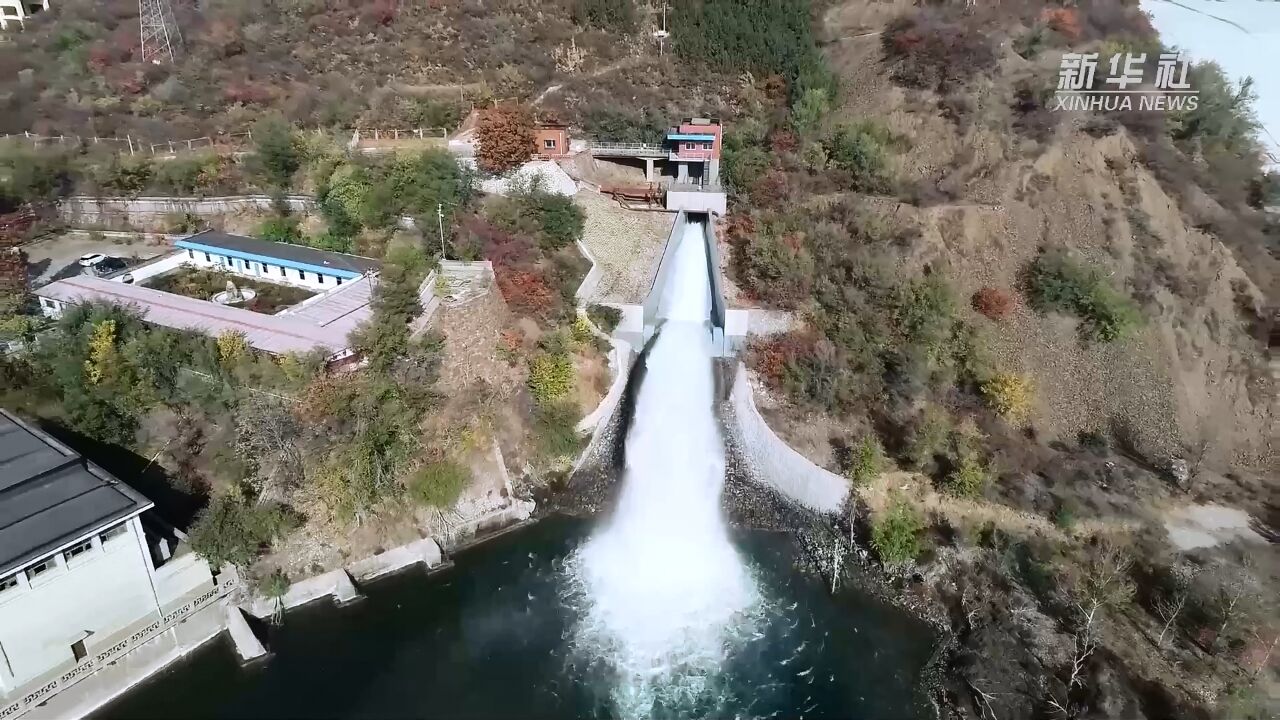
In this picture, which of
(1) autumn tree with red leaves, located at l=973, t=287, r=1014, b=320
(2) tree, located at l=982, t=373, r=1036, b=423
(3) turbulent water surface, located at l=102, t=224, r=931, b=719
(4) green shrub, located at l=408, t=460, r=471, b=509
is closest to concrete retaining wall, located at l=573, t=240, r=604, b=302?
(4) green shrub, located at l=408, t=460, r=471, b=509

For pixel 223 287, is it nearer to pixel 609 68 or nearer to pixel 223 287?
pixel 223 287

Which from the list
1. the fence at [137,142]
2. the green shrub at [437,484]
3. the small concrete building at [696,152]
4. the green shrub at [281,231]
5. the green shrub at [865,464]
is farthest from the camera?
the fence at [137,142]

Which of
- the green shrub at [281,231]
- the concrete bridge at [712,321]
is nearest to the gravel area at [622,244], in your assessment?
the concrete bridge at [712,321]

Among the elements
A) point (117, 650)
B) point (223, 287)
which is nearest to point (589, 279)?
point (223, 287)

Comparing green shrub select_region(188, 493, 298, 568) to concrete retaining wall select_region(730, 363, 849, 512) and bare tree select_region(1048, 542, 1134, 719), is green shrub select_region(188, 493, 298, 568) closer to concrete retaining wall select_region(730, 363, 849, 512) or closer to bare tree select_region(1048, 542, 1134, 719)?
concrete retaining wall select_region(730, 363, 849, 512)

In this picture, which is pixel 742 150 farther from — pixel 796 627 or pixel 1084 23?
pixel 796 627

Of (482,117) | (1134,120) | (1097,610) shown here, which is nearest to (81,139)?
(482,117)

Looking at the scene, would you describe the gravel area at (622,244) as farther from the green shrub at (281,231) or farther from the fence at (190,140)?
the green shrub at (281,231)
